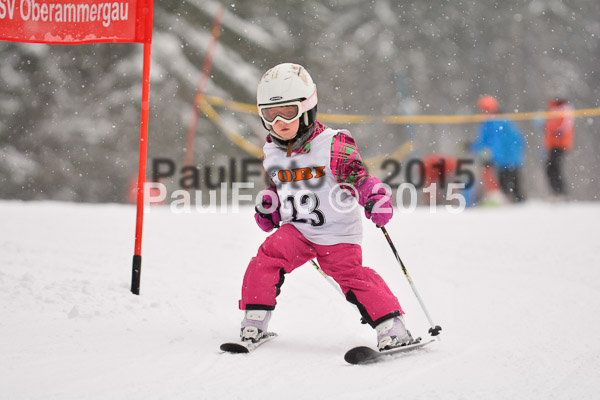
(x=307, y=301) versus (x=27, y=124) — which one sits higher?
(x=27, y=124)

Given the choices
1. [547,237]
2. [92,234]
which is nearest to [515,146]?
[547,237]

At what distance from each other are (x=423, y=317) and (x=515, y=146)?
755 centimetres

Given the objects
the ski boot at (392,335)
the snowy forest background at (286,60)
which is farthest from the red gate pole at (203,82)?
the ski boot at (392,335)

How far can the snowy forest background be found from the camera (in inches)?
631

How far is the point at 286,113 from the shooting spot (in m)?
3.46

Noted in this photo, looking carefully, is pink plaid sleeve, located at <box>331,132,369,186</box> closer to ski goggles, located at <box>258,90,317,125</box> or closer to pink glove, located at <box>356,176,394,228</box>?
pink glove, located at <box>356,176,394,228</box>

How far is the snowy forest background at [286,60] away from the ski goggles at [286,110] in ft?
41.8

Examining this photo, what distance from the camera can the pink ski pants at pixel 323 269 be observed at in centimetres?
342

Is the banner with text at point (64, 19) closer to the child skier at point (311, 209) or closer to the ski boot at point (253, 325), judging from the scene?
the child skier at point (311, 209)

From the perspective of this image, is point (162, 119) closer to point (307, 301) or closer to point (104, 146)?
point (104, 146)

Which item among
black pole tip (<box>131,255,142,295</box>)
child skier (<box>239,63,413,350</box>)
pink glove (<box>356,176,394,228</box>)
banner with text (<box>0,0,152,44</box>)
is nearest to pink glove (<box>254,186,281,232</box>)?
child skier (<box>239,63,413,350</box>)

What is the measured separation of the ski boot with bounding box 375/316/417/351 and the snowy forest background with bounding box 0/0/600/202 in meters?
13.1

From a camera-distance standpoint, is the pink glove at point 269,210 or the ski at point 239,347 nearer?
the ski at point 239,347

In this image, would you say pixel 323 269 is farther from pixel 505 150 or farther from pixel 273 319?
pixel 505 150
